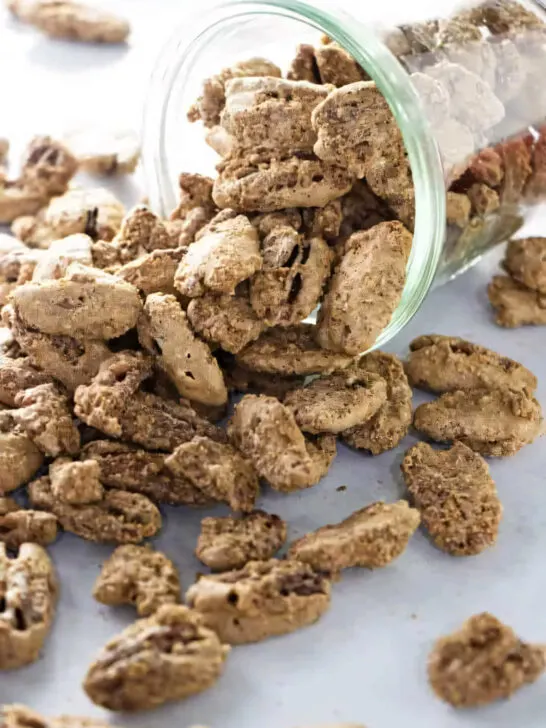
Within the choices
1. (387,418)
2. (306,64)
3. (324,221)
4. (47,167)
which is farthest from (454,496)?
(47,167)

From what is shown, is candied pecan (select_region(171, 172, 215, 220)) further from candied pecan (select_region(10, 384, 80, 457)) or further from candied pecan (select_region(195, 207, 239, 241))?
candied pecan (select_region(10, 384, 80, 457))

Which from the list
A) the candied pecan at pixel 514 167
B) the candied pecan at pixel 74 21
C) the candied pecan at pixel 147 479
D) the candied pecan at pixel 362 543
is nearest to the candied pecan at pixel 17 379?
the candied pecan at pixel 147 479

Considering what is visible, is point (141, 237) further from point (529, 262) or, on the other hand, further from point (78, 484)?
point (529, 262)

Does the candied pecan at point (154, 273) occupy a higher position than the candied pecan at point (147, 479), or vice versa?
the candied pecan at point (154, 273)

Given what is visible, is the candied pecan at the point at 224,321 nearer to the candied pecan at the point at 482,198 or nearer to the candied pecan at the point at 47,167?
→ the candied pecan at the point at 482,198

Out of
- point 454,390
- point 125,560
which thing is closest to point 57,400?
point 125,560

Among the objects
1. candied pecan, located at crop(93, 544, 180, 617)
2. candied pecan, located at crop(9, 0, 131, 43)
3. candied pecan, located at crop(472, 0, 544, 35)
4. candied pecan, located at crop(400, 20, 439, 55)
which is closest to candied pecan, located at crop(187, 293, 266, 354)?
candied pecan, located at crop(93, 544, 180, 617)

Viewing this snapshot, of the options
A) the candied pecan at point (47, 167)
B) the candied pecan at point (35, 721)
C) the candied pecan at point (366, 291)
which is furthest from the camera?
the candied pecan at point (47, 167)
